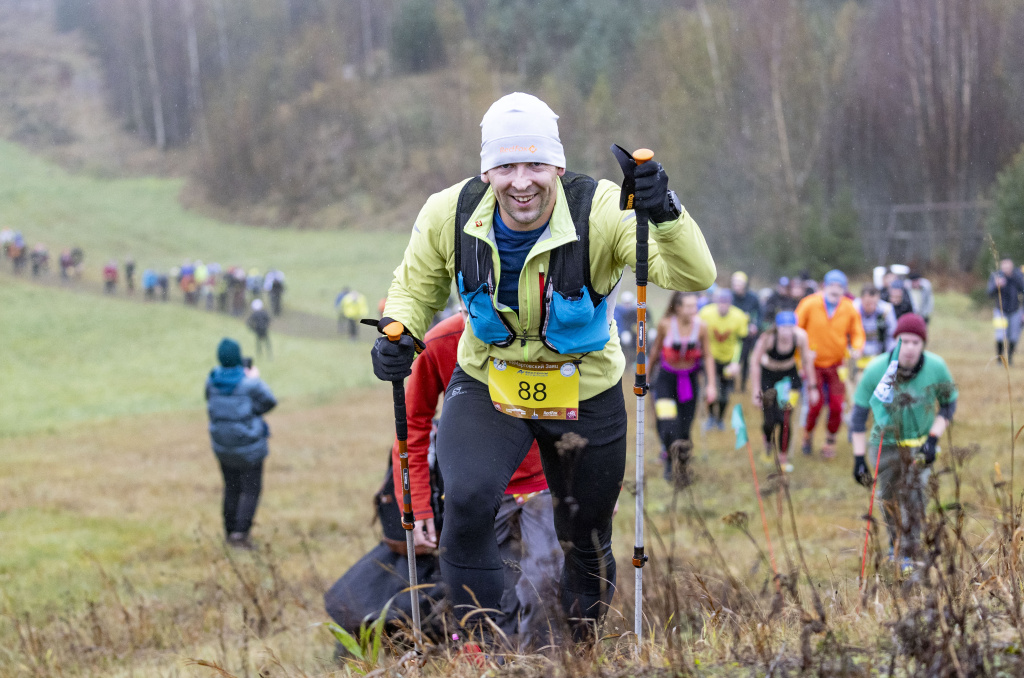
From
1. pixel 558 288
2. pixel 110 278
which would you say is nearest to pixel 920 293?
pixel 558 288

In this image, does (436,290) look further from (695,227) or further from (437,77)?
(437,77)

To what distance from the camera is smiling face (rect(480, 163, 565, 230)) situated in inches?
135

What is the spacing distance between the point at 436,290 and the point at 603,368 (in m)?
0.75

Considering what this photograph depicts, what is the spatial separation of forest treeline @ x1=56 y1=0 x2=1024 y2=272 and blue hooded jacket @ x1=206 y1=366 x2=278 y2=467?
3027 centimetres

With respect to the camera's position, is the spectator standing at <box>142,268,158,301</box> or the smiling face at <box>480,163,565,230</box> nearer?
the smiling face at <box>480,163,565,230</box>

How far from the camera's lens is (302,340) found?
38344mm

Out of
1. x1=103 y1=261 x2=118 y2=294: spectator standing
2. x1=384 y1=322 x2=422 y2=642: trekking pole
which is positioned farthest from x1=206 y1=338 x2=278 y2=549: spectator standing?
x1=103 y1=261 x2=118 y2=294: spectator standing

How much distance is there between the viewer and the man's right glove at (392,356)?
11.2ft

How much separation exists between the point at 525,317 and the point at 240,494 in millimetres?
7215

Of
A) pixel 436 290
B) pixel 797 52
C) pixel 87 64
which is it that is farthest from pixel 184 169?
pixel 436 290

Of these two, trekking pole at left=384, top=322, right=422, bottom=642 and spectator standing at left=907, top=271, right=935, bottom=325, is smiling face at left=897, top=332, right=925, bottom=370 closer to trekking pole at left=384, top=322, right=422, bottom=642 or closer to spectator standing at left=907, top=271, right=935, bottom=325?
trekking pole at left=384, top=322, right=422, bottom=642

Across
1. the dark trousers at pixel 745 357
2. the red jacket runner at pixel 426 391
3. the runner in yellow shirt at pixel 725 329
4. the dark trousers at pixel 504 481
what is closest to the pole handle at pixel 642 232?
the dark trousers at pixel 504 481

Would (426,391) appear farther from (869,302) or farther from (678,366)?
(869,302)

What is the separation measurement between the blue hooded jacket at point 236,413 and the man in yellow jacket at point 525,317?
604 cm
